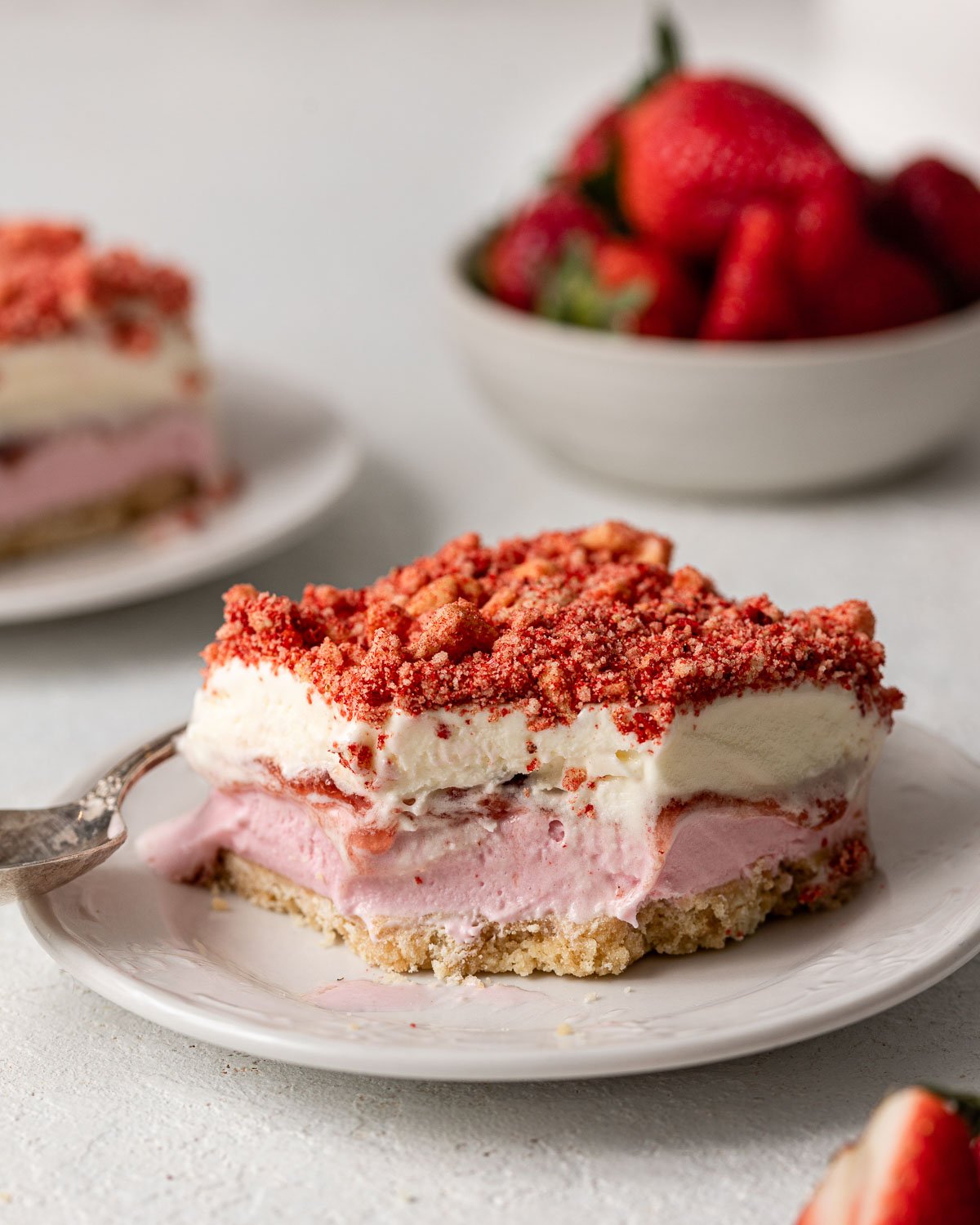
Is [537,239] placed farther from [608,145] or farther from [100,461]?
[100,461]

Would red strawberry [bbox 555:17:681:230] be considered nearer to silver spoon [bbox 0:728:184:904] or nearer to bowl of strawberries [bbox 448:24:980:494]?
bowl of strawberries [bbox 448:24:980:494]

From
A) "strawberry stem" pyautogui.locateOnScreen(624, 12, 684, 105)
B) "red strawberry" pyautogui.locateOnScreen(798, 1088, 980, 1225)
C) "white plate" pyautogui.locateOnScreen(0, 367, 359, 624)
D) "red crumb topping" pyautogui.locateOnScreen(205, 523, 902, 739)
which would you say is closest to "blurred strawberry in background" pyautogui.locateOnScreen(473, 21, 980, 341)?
"strawberry stem" pyautogui.locateOnScreen(624, 12, 684, 105)

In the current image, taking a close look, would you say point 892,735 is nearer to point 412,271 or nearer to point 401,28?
point 412,271

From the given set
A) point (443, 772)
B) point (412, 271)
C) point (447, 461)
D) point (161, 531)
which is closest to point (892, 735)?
point (443, 772)

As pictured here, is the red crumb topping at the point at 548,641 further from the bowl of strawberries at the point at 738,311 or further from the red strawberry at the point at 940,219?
the red strawberry at the point at 940,219

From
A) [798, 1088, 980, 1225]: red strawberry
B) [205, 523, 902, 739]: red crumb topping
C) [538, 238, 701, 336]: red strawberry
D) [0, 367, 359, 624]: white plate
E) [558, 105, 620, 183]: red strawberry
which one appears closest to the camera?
[798, 1088, 980, 1225]: red strawberry

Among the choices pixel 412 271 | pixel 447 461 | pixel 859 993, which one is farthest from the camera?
pixel 412 271
